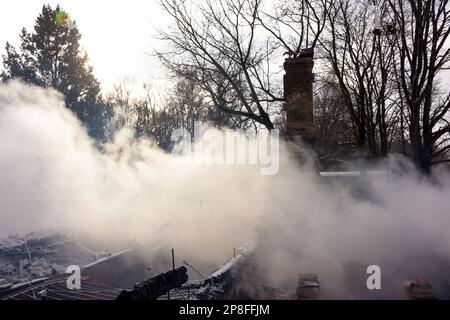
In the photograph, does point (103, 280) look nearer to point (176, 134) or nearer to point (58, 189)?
point (58, 189)

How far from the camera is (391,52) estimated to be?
17.6 metres

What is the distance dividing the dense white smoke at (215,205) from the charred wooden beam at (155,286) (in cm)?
251

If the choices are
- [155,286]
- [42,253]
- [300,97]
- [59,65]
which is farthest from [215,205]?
[59,65]

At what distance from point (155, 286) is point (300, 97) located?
20.4ft

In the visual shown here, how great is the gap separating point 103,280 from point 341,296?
6.09m

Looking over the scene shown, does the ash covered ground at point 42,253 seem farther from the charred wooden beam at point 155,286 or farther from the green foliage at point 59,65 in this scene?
the green foliage at point 59,65

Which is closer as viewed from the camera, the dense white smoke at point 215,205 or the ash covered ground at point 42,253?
the dense white smoke at point 215,205

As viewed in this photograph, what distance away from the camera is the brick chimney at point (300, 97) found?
33.8 ft

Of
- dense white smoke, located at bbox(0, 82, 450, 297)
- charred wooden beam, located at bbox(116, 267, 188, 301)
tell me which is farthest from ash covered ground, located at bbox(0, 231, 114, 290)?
charred wooden beam, located at bbox(116, 267, 188, 301)

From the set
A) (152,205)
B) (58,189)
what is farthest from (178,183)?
(58,189)

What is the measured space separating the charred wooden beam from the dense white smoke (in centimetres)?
251

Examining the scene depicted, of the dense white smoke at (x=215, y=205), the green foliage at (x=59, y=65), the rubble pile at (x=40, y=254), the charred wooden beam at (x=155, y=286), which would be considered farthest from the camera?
the green foliage at (x=59, y=65)

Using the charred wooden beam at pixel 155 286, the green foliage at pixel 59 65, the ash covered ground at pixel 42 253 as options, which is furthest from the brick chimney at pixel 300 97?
the green foliage at pixel 59 65
